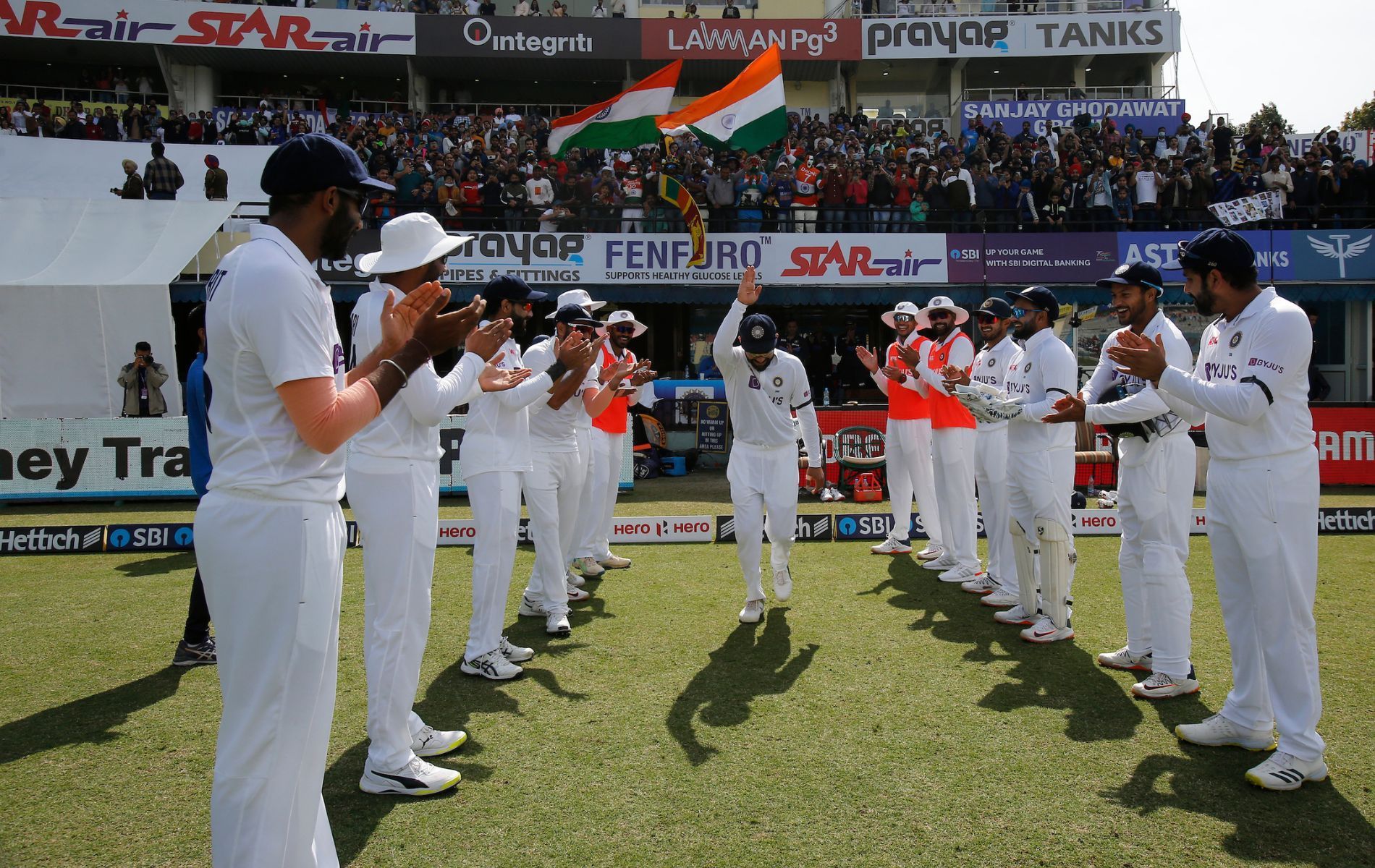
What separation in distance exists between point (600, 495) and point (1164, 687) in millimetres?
5457

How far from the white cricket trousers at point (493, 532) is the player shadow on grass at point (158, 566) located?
15.6ft

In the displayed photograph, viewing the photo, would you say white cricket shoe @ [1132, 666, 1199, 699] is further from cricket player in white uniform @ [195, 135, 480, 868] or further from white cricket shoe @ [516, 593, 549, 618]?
cricket player in white uniform @ [195, 135, 480, 868]

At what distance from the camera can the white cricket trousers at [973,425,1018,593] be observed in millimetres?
8055

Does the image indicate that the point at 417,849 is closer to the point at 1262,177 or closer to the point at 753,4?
the point at 1262,177

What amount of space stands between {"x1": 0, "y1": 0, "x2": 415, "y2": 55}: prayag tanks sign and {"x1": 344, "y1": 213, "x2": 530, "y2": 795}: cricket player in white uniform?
91.8 ft

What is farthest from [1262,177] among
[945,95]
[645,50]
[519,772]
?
[519,772]

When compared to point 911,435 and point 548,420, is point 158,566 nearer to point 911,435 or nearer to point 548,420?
point 548,420

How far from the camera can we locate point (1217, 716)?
4781mm

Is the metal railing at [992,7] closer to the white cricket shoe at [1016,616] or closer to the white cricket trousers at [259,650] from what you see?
the white cricket shoe at [1016,616]

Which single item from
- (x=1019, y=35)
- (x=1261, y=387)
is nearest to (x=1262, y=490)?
(x=1261, y=387)

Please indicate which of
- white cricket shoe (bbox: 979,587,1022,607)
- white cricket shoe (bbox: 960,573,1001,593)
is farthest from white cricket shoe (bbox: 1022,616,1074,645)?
white cricket shoe (bbox: 960,573,1001,593)

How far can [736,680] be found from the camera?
590 cm

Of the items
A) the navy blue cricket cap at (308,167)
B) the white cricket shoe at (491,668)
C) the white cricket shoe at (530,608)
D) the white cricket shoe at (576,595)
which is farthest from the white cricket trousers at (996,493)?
the navy blue cricket cap at (308,167)

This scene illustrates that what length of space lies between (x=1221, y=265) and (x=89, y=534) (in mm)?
11187
